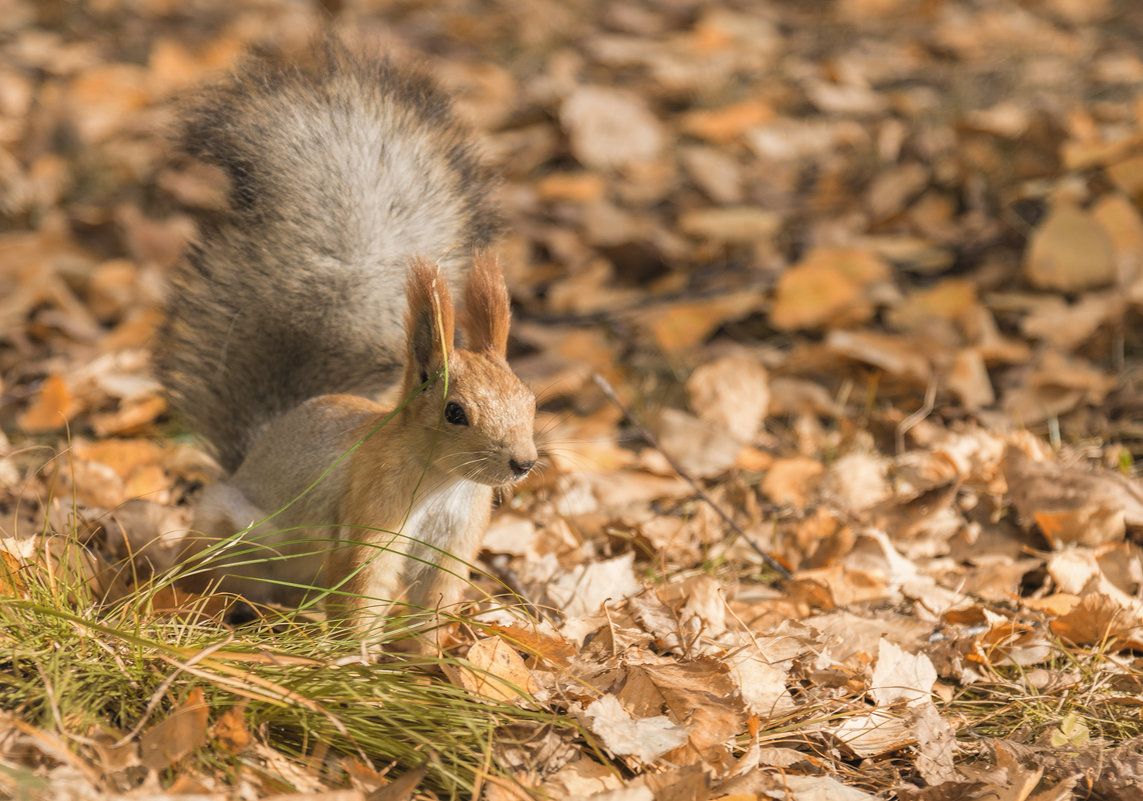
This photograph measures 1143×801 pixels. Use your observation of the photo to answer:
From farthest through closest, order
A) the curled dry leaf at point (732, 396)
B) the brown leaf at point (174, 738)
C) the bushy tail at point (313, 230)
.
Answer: the curled dry leaf at point (732, 396) → the bushy tail at point (313, 230) → the brown leaf at point (174, 738)

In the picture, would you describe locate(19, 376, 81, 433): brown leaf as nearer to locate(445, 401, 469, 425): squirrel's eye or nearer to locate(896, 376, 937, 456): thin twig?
locate(445, 401, 469, 425): squirrel's eye

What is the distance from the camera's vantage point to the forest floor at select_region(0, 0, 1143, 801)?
125cm

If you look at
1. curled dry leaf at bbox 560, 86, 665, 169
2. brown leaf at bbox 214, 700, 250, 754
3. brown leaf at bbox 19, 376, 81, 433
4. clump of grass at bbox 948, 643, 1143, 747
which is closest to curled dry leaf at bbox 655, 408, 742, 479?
clump of grass at bbox 948, 643, 1143, 747

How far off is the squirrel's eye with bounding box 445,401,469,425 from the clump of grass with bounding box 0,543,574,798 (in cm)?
36

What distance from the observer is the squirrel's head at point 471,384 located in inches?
57.2

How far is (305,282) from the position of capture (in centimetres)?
182

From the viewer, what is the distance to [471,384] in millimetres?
1479

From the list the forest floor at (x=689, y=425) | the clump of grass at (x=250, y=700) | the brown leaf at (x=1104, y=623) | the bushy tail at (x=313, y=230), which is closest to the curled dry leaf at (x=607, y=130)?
the forest floor at (x=689, y=425)

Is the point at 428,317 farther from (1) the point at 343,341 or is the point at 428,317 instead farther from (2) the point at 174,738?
(2) the point at 174,738

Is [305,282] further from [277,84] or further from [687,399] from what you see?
[687,399]

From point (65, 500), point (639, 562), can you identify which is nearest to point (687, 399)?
point (639, 562)

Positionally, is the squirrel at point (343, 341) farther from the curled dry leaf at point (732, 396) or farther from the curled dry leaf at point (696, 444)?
the curled dry leaf at point (732, 396)

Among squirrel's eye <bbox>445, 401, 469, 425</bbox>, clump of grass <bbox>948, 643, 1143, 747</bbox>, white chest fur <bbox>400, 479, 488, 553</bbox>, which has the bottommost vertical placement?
clump of grass <bbox>948, 643, 1143, 747</bbox>

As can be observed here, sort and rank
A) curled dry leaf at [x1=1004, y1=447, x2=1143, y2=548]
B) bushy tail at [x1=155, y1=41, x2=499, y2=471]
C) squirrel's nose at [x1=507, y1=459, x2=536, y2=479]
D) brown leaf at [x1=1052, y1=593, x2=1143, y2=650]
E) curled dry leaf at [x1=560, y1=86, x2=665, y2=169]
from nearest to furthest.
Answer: squirrel's nose at [x1=507, y1=459, x2=536, y2=479] < brown leaf at [x1=1052, y1=593, x2=1143, y2=650] < bushy tail at [x1=155, y1=41, x2=499, y2=471] < curled dry leaf at [x1=1004, y1=447, x2=1143, y2=548] < curled dry leaf at [x1=560, y1=86, x2=665, y2=169]
